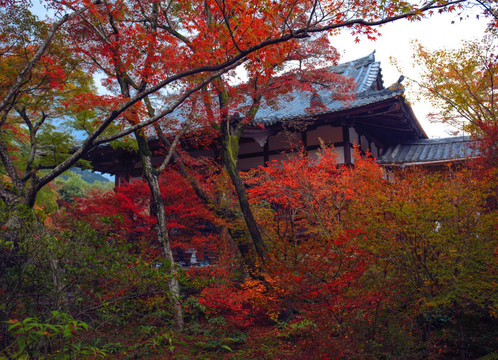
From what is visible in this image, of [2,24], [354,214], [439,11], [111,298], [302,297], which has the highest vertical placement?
[2,24]

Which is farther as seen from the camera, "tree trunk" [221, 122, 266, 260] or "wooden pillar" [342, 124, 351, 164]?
"wooden pillar" [342, 124, 351, 164]

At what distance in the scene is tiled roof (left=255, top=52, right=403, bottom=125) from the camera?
35.9ft

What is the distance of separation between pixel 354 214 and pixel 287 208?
338 centimetres

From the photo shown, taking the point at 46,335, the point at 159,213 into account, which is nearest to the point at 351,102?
the point at 159,213

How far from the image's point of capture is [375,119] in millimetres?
12555

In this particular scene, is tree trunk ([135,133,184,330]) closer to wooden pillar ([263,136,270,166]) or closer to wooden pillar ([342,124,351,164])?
wooden pillar ([263,136,270,166])

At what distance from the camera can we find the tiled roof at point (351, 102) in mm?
10934

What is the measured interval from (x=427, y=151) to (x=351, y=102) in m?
4.32

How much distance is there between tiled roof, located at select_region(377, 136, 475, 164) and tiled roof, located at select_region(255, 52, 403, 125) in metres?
2.55

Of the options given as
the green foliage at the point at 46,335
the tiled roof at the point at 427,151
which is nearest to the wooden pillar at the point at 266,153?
the tiled roof at the point at 427,151

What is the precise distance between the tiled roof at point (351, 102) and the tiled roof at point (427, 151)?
2555mm

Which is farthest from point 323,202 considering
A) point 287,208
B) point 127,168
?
point 127,168

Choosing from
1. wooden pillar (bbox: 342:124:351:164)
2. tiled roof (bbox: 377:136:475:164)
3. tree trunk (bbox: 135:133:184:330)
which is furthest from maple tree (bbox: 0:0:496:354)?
tiled roof (bbox: 377:136:475:164)

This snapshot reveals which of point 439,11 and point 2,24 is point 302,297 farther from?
point 2,24
